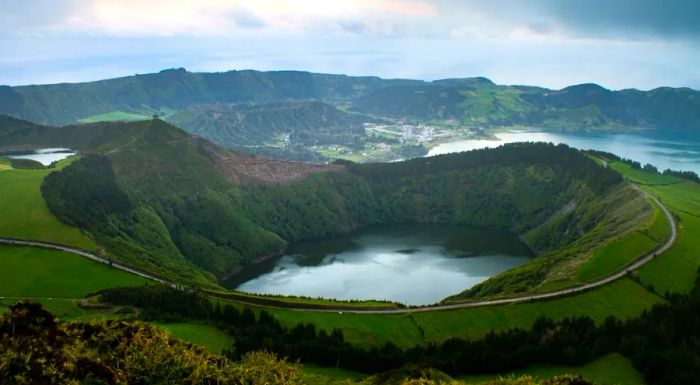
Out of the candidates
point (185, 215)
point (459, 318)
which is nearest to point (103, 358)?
point (459, 318)

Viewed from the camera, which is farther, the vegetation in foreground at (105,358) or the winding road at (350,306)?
the winding road at (350,306)

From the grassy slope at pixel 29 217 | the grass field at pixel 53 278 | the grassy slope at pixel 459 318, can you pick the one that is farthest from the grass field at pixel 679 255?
the grassy slope at pixel 29 217

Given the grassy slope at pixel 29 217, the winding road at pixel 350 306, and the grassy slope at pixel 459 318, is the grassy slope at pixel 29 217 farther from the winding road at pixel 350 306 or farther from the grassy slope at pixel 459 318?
the grassy slope at pixel 459 318

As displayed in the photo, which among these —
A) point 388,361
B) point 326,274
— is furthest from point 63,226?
point 388,361

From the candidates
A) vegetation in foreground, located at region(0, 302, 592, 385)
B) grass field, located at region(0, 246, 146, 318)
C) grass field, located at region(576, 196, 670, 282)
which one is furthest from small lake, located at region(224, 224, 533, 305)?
vegetation in foreground, located at region(0, 302, 592, 385)

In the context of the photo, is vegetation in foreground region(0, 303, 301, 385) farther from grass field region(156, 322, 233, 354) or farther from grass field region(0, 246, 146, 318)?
grass field region(0, 246, 146, 318)

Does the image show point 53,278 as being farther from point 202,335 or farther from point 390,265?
point 390,265
